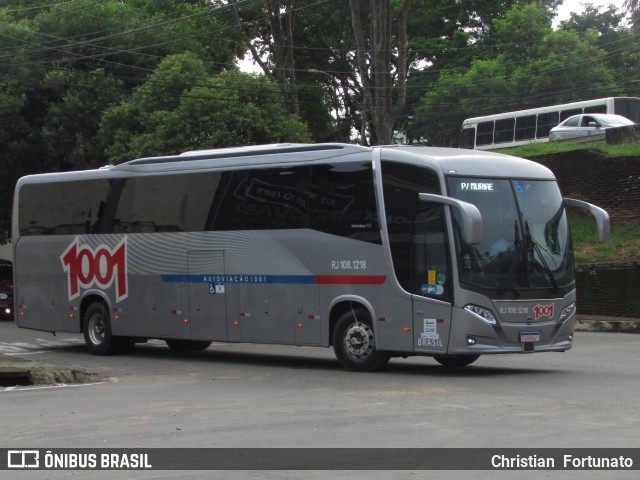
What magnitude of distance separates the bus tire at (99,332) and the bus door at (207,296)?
247cm

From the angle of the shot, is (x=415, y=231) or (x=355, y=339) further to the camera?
(x=355, y=339)

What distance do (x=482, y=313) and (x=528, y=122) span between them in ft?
104

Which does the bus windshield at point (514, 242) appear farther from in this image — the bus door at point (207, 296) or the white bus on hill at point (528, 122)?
the white bus on hill at point (528, 122)

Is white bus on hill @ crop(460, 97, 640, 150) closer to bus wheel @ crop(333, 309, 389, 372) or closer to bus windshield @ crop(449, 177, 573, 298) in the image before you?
bus windshield @ crop(449, 177, 573, 298)

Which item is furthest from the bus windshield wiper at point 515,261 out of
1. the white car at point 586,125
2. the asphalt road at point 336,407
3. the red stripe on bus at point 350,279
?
the white car at point 586,125

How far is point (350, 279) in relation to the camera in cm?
1622

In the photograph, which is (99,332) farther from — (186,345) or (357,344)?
(357,344)

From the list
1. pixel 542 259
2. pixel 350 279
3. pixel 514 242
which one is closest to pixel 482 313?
pixel 514 242

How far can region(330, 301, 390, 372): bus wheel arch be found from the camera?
16000 mm

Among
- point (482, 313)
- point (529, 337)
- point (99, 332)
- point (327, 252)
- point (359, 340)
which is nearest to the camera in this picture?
point (482, 313)

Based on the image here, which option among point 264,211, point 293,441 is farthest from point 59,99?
point 293,441

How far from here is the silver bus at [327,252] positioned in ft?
49.5

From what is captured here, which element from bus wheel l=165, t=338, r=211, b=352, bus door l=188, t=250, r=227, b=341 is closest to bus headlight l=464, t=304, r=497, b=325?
bus door l=188, t=250, r=227, b=341

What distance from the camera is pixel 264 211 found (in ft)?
57.6
